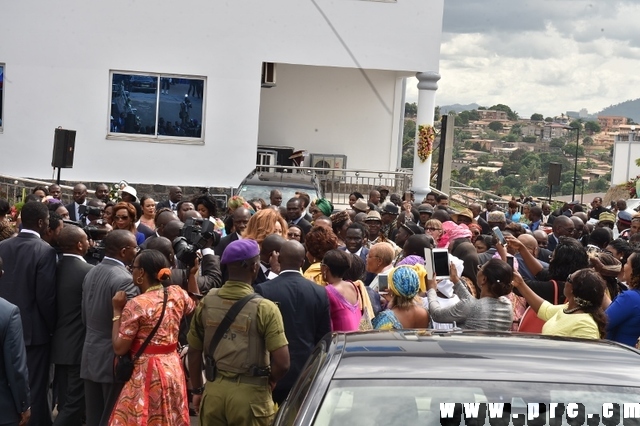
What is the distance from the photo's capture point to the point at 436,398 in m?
3.71

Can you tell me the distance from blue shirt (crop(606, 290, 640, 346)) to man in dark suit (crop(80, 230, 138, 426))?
3.12 meters

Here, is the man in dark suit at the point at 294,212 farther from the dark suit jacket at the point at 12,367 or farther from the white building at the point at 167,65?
the white building at the point at 167,65

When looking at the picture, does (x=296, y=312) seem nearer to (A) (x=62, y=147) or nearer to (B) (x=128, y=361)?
(B) (x=128, y=361)

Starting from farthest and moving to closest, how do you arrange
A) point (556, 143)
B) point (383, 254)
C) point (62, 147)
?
point (556, 143), point (62, 147), point (383, 254)

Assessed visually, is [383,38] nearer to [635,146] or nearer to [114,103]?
[114,103]

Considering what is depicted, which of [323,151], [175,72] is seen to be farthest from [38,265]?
[323,151]

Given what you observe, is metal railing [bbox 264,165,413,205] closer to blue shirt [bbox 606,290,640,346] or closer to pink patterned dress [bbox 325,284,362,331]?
pink patterned dress [bbox 325,284,362,331]

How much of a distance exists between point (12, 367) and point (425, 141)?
61.2ft

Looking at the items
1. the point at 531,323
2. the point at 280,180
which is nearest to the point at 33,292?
the point at 531,323

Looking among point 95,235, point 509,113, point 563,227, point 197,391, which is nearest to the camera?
point 197,391

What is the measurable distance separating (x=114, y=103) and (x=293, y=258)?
17052 millimetres

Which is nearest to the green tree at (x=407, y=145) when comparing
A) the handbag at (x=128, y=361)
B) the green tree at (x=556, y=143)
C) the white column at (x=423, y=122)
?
the white column at (x=423, y=122)

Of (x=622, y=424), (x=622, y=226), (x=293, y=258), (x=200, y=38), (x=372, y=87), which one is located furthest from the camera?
(x=372, y=87)

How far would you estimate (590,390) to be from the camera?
3.72 metres
